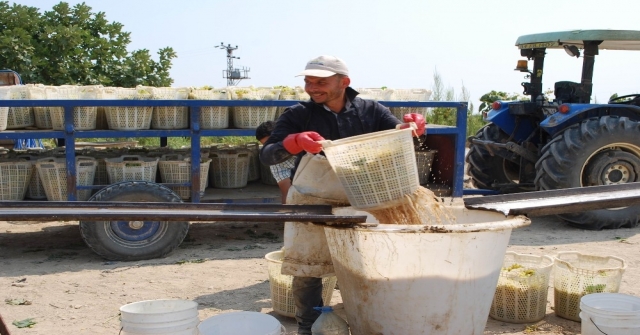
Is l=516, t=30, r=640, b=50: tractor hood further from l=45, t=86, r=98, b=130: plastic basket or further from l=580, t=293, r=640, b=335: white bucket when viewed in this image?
l=45, t=86, r=98, b=130: plastic basket

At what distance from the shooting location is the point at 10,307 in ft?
16.7

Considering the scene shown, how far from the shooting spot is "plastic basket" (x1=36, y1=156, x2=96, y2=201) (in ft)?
21.4

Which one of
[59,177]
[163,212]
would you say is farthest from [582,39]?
[163,212]

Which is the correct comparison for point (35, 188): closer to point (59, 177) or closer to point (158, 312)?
point (59, 177)

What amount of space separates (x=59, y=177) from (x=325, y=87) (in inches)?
146

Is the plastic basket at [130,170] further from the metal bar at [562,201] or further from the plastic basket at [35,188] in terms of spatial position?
the metal bar at [562,201]

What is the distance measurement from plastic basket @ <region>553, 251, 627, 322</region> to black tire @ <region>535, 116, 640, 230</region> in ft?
8.54

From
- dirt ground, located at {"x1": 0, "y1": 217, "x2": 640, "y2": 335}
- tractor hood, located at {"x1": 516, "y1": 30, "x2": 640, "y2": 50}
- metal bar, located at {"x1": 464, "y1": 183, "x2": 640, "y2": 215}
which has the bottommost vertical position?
dirt ground, located at {"x1": 0, "y1": 217, "x2": 640, "y2": 335}

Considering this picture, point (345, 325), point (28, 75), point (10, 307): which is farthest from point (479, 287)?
point (28, 75)

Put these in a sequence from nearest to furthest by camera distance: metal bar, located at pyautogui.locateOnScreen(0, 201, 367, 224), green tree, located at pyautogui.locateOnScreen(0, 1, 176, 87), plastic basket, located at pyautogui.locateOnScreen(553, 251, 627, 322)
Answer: metal bar, located at pyautogui.locateOnScreen(0, 201, 367, 224), plastic basket, located at pyautogui.locateOnScreen(553, 251, 627, 322), green tree, located at pyautogui.locateOnScreen(0, 1, 176, 87)

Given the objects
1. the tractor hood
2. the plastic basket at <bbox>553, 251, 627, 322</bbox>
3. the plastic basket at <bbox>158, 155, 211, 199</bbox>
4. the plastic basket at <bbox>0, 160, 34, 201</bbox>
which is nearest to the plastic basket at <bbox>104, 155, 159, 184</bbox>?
the plastic basket at <bbox>158, 155, 211, 199</bbox>

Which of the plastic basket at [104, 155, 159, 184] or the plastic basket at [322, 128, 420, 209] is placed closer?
the plastic basket at [322, 128, 420, 209]

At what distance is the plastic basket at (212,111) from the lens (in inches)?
268

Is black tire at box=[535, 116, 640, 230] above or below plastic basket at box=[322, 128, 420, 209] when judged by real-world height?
below
